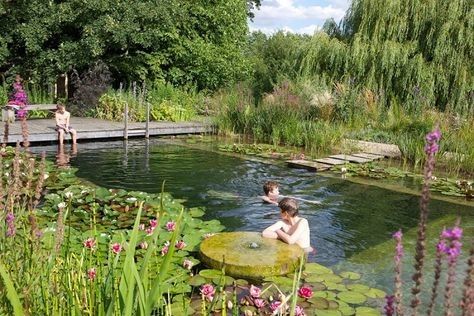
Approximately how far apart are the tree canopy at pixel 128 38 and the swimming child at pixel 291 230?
13.9 meters

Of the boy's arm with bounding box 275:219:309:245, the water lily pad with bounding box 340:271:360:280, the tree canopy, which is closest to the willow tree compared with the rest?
the tree canopy

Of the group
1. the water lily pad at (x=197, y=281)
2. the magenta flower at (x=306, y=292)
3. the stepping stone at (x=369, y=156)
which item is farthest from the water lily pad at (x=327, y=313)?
the stepping stone at (x=369, y=156)

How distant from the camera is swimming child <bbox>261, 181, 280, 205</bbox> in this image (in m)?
7.48

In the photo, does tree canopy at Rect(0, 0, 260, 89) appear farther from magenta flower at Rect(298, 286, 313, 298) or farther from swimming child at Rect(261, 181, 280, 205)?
magenta flower at Rect(298, 286, 313, 298)

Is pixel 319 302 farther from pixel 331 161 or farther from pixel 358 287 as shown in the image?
pixel 331 161

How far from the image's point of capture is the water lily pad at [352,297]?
429 cm

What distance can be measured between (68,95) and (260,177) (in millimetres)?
13896

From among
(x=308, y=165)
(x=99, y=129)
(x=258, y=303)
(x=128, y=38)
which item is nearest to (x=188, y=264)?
(x=258, y=303)

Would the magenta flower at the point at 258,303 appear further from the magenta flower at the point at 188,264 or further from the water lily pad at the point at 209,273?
the magenta flower at the point at 188,264

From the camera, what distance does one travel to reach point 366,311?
4113 millimetres

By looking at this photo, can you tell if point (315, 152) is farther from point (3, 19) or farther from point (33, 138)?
point (3, 19)

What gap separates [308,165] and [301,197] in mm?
2309

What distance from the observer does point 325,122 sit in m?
14.1

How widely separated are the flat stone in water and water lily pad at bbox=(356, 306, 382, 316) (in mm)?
593
